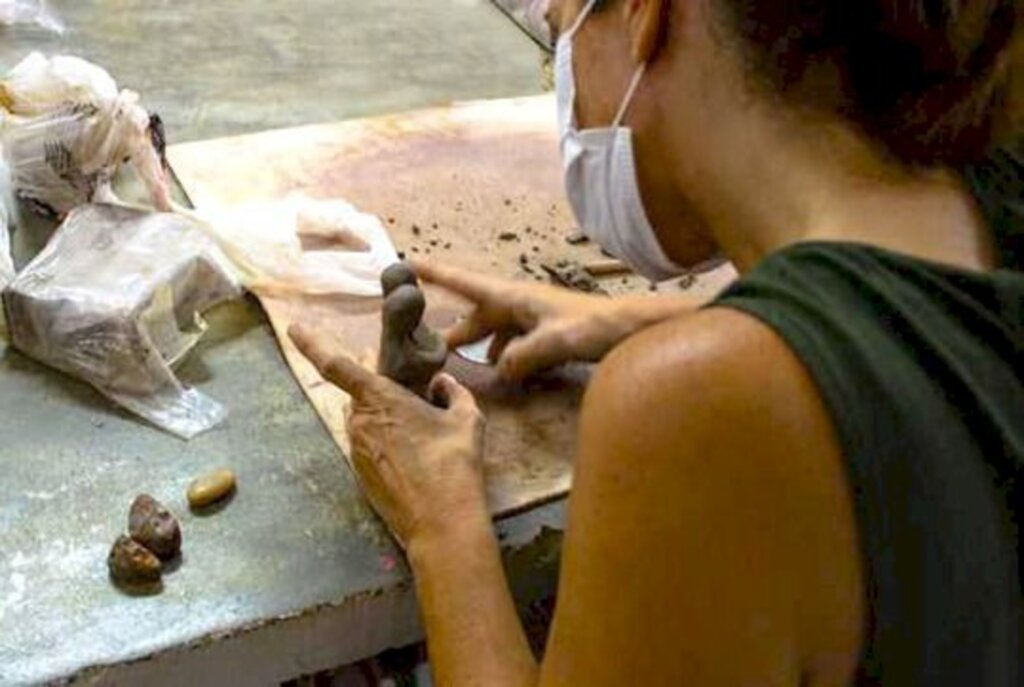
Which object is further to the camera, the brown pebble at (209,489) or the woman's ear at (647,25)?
the brown pebble at (209,489)

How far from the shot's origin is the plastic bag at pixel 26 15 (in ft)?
5.62

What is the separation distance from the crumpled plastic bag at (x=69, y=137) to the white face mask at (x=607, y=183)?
441 millimetres

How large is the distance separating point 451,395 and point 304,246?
31cm

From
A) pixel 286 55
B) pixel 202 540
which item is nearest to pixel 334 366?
pixel 202 540

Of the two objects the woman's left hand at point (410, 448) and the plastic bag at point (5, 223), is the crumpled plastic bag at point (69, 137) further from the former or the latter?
the woman's left hand at point (410, 448)

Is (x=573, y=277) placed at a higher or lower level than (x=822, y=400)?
lower

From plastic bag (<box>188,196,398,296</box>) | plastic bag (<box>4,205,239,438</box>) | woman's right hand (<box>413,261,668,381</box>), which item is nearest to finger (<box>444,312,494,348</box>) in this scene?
woman's right hand (<box>413,261,668,381</box>)

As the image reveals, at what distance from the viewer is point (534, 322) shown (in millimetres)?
1189

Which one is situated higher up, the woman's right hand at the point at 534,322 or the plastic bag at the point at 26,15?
the woman's right hand at the point at 534,322

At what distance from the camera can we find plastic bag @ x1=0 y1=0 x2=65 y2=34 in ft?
5.62

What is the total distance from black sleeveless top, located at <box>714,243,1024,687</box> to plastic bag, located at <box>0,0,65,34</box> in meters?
1.28

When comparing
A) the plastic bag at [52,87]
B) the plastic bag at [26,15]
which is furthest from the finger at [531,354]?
the plastic bag at [26,15]

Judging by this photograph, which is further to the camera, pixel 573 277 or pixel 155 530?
pixel 573 277

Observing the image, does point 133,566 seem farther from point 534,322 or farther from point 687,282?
point 687,282
